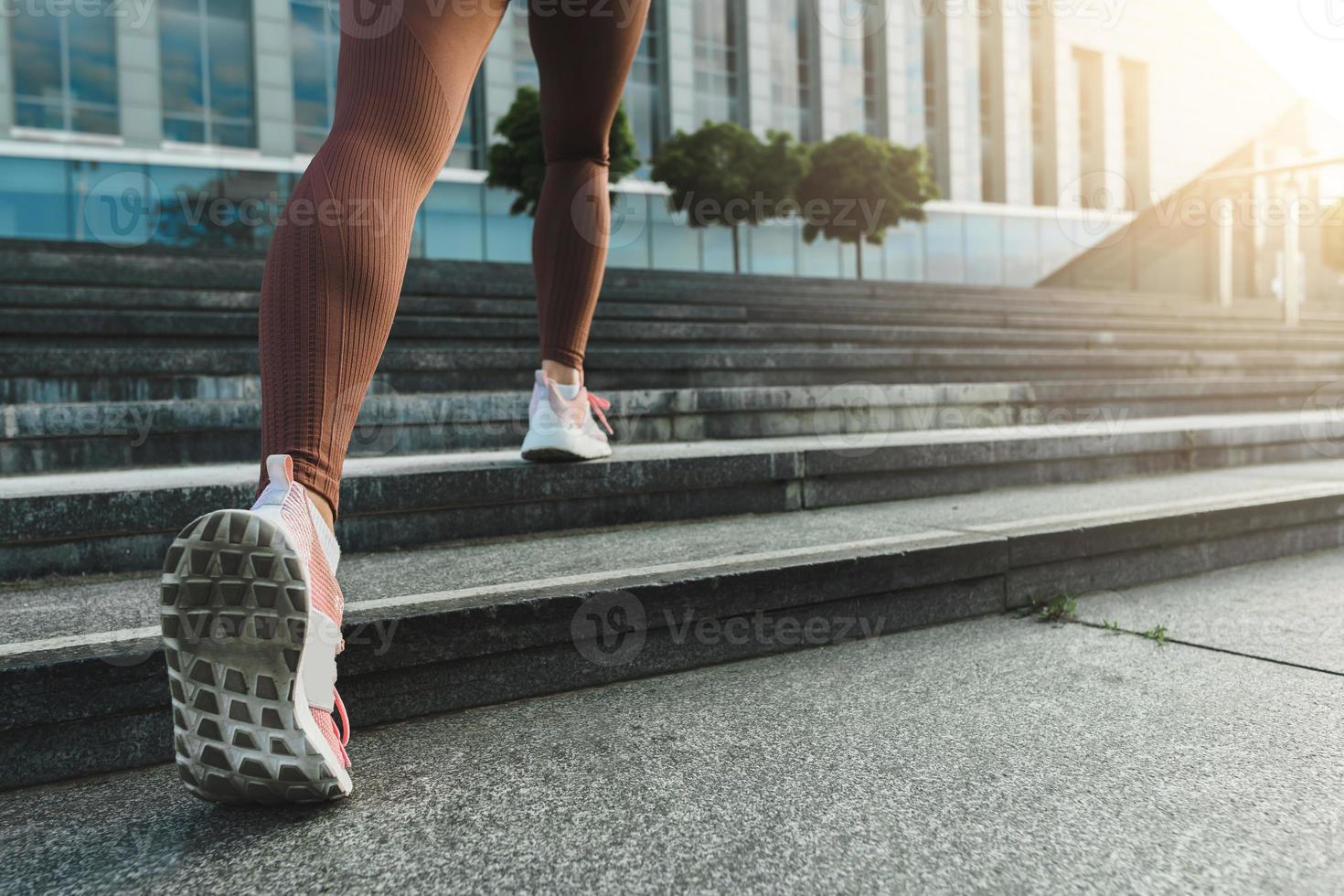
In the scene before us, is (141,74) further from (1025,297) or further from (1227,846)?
(1227,846)

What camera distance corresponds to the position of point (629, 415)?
3.06 meters

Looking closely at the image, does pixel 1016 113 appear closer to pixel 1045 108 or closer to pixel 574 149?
pixel 1045 108

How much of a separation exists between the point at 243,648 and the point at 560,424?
1.12 metres

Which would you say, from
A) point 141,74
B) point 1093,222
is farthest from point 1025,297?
point 1093,222

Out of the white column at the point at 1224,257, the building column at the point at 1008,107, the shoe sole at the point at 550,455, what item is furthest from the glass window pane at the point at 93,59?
the building column at the point at 1008,107

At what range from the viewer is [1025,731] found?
1219 mm

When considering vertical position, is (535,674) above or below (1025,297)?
below

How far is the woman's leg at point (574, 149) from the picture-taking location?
1.47 meters

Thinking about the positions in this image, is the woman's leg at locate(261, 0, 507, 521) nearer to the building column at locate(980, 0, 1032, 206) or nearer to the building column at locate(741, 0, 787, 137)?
the building column at locate(741, 0, 787, 137)

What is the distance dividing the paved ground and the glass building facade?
16.1 m

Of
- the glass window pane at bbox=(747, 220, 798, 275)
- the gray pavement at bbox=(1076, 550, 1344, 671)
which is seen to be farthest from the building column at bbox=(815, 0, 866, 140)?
the gray pavement at bbox=(1076, 550, 1344, 671)

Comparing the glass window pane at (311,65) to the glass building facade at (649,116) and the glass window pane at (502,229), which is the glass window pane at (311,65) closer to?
Result: the glass building facade at (649,116)

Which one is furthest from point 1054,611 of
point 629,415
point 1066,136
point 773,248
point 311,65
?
point 1066,136

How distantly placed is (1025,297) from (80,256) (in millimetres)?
9658
